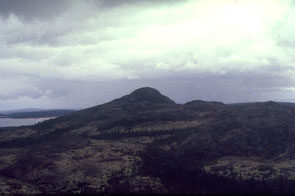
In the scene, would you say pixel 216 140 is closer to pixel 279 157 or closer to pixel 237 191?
pixel 279 157

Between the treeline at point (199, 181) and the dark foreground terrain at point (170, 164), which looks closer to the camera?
the treeline at point (199, 181)

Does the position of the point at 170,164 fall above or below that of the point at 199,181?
above

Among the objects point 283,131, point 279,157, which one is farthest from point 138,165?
point 283,131

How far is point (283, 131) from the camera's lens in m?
179

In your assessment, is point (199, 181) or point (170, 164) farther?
point (170, 164)

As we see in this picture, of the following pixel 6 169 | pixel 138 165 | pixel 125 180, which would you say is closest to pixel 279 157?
pixel 138 165

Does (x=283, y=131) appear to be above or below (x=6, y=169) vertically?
above

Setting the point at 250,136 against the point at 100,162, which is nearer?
the point at 100,162

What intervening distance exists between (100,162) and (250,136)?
8889 centimetres

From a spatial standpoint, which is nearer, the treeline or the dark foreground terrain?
the treeline

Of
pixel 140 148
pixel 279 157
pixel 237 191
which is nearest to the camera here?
pixel 237 191

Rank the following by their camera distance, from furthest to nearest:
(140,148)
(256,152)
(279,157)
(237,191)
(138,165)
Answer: (140,148) < (256,152) < (279,157) < (138,165) < (237,191)

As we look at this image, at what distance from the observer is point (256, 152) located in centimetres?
16050

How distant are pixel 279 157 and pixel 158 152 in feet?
194
